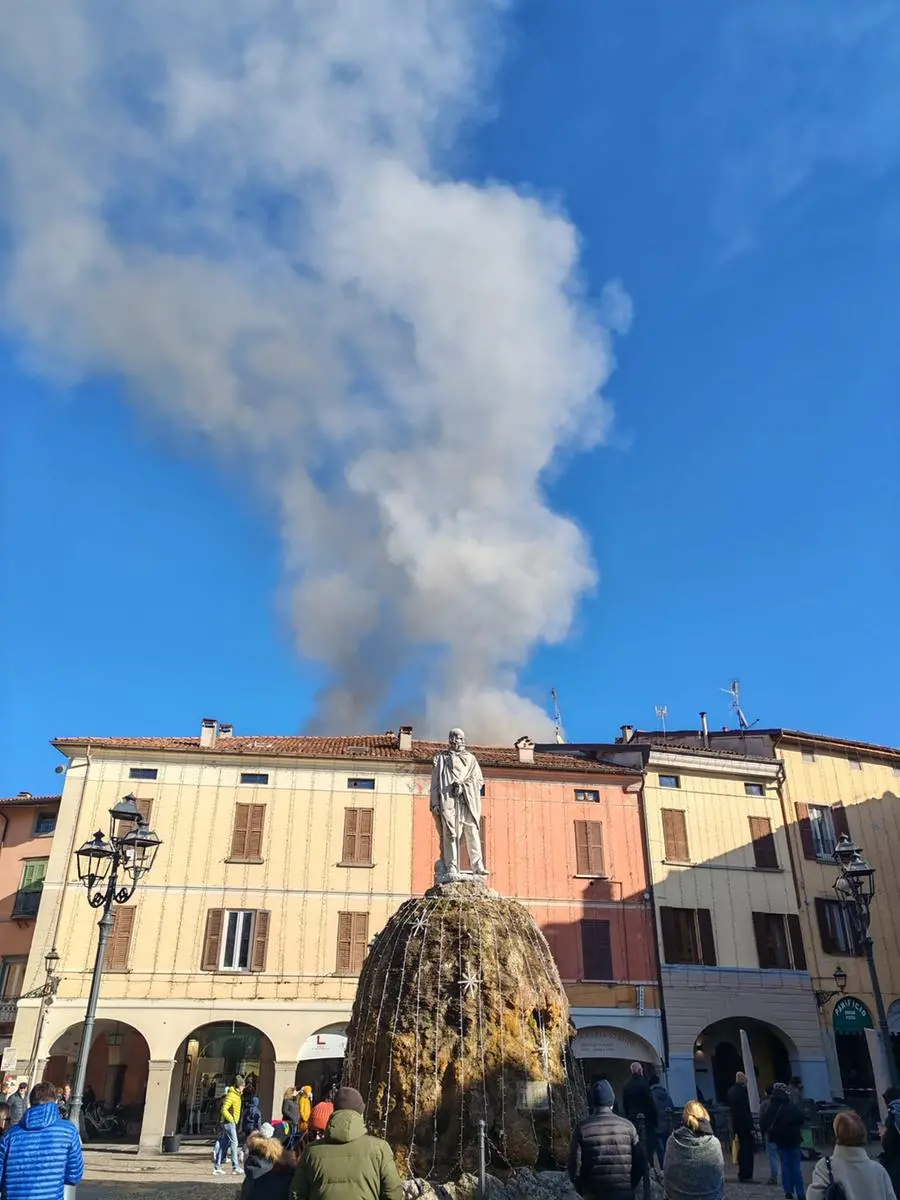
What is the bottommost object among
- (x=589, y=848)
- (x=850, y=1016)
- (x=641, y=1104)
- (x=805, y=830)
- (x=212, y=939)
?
(x=641, y=1104)

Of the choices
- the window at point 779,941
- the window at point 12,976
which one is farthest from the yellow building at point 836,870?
the window at point 12,976

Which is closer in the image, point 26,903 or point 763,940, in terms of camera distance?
point 763,940

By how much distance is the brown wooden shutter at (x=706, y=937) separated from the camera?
91.2 feet

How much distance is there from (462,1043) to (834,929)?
23272 millimetres

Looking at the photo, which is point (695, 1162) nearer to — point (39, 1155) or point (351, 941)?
point (39, 1155)

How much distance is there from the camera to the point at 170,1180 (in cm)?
1600

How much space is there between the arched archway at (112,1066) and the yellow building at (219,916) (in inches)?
2.1

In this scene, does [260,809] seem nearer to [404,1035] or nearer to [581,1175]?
[404,1035]

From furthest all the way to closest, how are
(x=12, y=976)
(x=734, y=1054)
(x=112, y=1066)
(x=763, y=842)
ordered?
(x=763, y=842) < (x=734, y=1054) < (x=12, y=976) < (x=112, y=1066)

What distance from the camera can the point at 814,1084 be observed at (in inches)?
1049

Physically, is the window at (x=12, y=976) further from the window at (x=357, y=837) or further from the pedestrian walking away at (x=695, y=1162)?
the pedestrian walking away at (x=695, y=1162)

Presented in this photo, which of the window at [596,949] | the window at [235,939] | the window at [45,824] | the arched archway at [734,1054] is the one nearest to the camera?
the window at [235,939]

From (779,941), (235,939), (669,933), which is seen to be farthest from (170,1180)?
(779,941)

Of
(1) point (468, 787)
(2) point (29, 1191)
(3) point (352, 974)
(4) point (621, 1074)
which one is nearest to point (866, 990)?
(4) point (621, 1074)
